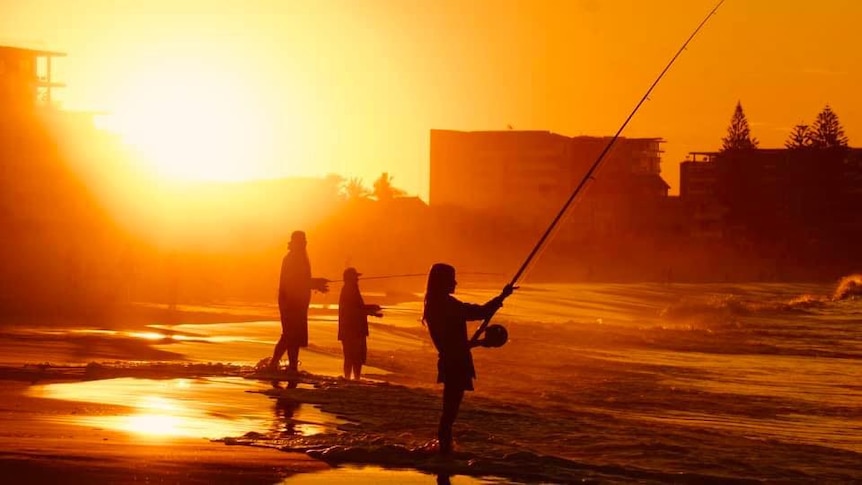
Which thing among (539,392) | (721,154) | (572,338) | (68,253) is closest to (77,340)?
(539,392)

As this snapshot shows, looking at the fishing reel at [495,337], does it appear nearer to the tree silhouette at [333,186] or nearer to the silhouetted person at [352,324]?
the silhouetted person at [352,324]

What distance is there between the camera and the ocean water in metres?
12.7

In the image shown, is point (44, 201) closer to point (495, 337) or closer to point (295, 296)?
point (295, 296)

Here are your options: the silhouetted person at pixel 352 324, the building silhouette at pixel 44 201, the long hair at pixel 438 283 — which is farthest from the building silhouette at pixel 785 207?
the long hair at pixel 438 283

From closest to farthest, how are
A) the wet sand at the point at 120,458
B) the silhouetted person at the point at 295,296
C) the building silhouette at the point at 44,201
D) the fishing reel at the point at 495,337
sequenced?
the wet sand at the point at 120,458 < the fishing reel at the point at 495,337 < the silhouetted person at the point at 295,296 < the building silhouette at the point at 44,201

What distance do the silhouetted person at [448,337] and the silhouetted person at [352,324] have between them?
654 cm

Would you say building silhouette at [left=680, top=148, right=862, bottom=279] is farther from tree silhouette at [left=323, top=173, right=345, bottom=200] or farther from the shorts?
the shorts

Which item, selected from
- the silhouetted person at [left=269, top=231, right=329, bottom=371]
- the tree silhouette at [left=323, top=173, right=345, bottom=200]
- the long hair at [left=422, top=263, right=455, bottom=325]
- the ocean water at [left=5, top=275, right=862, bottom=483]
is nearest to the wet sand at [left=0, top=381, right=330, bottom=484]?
the ocean water at [left=5, top=275, right=862, bottom=483]

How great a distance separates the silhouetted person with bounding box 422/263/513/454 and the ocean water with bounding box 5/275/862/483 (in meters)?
0.39

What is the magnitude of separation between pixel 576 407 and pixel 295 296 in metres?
3.76

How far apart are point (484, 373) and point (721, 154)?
139 meters

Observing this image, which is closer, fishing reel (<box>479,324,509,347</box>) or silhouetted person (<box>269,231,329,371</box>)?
fishing reel (<box>479,324,509,347</box>)

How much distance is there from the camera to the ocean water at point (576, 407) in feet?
41.6

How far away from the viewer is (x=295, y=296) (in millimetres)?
18875
